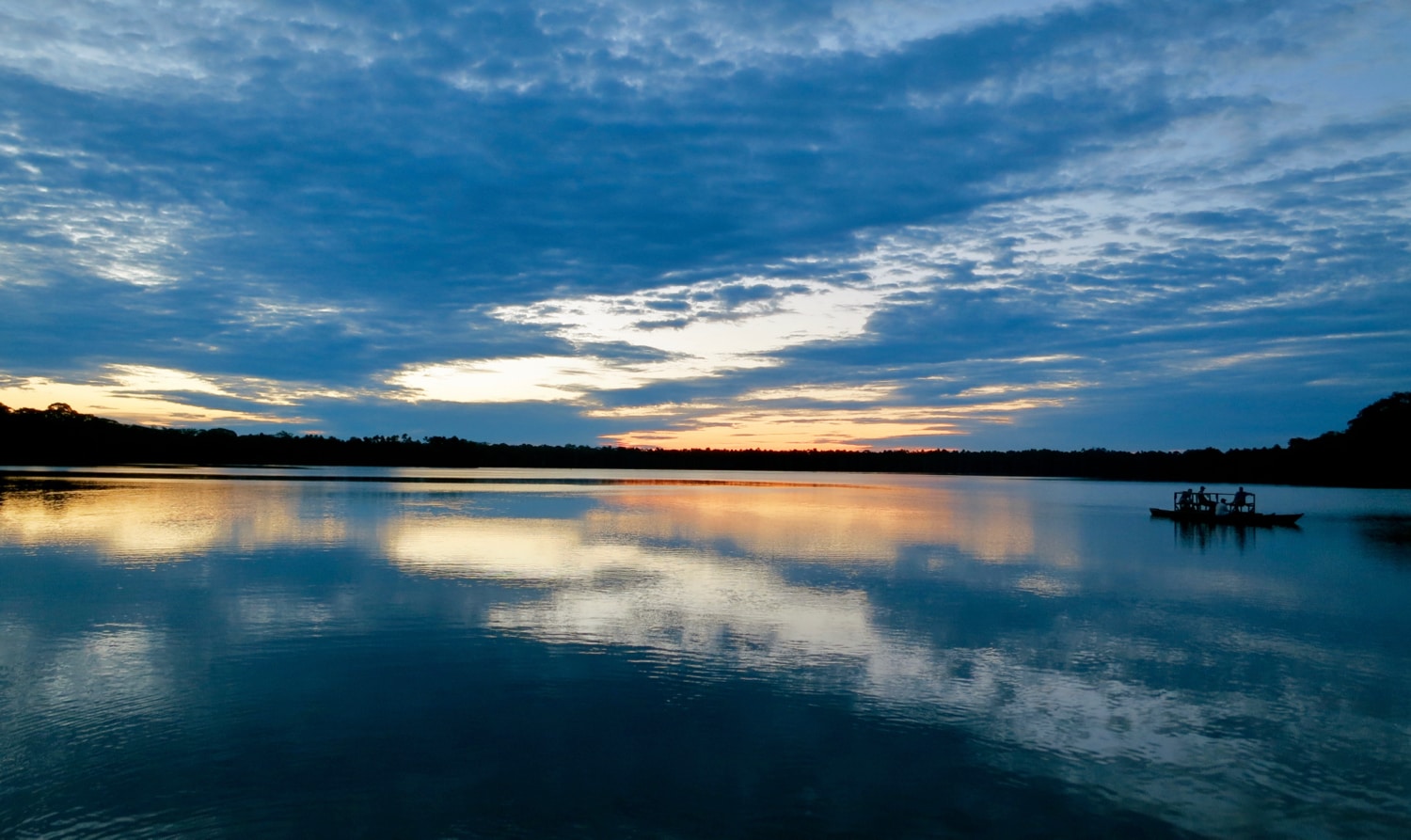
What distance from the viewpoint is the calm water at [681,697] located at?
679 centimetres

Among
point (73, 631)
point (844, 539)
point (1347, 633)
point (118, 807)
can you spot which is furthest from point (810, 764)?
point (844, 539)

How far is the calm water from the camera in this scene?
679 centimetres

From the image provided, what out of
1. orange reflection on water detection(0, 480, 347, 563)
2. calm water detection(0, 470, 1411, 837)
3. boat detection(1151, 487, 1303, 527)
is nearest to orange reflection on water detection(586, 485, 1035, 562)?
calm water detection(0, 470, 1411, 837)

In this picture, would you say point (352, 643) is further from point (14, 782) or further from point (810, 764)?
point (810, 764)

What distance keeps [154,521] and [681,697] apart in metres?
26.5

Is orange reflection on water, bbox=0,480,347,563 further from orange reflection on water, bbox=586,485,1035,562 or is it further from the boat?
the boat

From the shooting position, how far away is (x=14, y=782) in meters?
6.93

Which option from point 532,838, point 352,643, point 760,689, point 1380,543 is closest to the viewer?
point 532,838

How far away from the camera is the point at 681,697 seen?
9672mm

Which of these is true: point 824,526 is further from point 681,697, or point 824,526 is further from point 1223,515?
point 681,697

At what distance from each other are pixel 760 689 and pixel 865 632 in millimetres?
3879

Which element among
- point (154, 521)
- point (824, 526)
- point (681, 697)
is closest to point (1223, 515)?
point (824, 526)

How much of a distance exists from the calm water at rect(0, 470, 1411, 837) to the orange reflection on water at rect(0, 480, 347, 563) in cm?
124

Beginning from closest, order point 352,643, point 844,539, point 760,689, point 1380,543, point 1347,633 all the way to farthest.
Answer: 1. point 760,689
2. point 352,643
3. point 1347,633
4. point 844,539
5. point 1380,543
